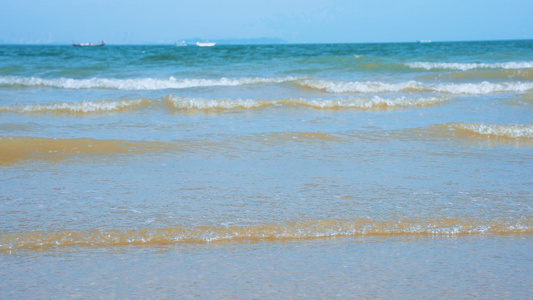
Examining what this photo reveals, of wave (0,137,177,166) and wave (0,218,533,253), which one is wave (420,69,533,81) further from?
wave (0,218,533,253)

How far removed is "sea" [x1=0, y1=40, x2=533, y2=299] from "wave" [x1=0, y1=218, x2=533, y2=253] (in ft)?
0.05

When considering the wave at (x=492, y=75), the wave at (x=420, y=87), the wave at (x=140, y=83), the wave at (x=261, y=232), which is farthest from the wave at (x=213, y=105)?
the wave at (x=261, y=232)

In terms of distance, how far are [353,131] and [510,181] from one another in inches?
115

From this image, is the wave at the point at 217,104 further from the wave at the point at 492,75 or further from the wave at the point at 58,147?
the wave at the point at 492,75

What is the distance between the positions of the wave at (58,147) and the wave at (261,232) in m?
2.70

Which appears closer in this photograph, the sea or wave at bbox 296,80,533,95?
the sea

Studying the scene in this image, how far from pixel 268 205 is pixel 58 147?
364 cm

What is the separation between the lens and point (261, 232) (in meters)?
3.86

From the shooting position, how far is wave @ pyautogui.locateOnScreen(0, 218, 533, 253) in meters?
3.67

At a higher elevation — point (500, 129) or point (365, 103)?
point (365, 103)

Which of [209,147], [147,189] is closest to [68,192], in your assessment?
[147,189]

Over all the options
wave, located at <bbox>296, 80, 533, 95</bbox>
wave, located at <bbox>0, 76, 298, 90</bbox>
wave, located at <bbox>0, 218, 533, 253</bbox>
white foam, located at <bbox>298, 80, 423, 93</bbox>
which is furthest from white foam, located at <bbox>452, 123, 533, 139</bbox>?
wave, located at <bbox>0, 76, 298, 90</bbox>

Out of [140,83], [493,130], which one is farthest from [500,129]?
[140,83]

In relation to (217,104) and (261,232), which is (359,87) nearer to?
(217,104)
